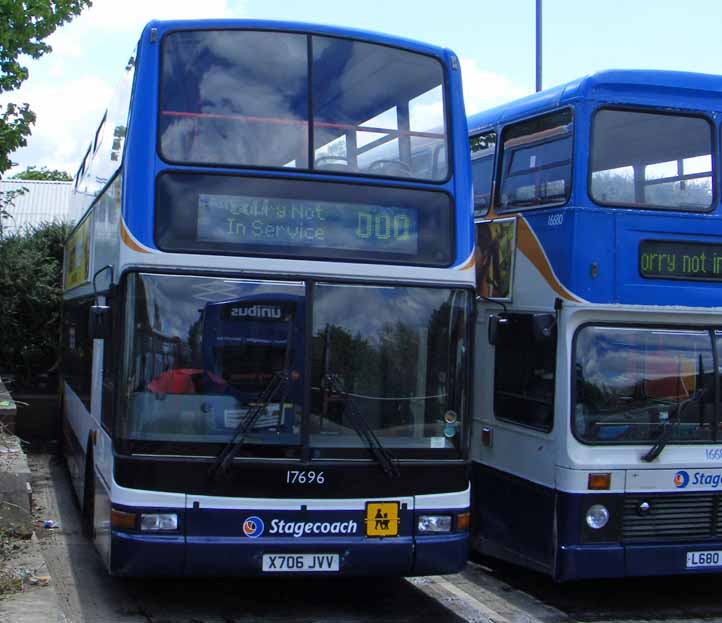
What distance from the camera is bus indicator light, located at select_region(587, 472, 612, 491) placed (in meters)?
8.19

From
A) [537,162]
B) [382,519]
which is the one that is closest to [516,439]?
[382,519]

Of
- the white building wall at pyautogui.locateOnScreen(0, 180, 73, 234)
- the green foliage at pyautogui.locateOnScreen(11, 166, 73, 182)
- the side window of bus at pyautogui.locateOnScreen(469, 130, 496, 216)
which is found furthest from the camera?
the green foliage at pyautogui.locateOnScreen(11, 166, 73, 182)

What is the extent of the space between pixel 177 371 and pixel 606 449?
11.3ft

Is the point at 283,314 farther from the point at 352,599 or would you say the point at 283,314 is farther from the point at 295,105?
the point at 352,599

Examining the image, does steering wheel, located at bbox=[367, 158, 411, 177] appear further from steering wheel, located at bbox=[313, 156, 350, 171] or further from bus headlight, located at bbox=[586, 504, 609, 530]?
bus headlight, located at bbox=[586, 504, 609, 530]

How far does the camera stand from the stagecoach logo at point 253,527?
7230 mm

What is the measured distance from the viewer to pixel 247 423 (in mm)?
7152

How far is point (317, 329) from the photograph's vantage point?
7.39 m

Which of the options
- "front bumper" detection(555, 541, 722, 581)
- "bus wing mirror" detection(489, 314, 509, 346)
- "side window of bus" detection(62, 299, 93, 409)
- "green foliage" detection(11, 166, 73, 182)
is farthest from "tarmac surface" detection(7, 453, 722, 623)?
"green foliage" detection(11, 166, 73, 182)

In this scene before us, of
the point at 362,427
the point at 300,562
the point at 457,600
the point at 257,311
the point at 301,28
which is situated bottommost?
the point at 457,600

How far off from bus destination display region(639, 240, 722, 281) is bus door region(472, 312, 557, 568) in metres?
0.91

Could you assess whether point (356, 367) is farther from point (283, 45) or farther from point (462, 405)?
point (283, 45)

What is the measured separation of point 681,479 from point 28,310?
13032 millimetres

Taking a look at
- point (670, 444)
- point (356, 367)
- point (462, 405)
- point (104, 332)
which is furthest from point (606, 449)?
point (104, 332)
